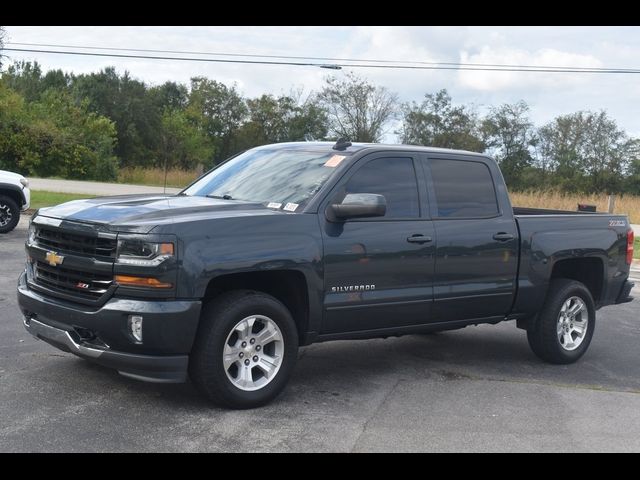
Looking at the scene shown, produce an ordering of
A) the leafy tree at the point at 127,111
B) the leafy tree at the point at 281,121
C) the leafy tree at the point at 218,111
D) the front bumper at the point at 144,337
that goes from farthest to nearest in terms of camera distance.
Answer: the leafy tree at the point at 127,111 < the leafy tree at the point at 218,111 < the leafy tree at the point at 281,121 < the front bumper at the point at 144,337

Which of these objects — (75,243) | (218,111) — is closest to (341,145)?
(75,243)

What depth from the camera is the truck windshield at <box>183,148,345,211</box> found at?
611cm

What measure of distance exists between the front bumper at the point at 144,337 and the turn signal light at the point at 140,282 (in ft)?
0.33

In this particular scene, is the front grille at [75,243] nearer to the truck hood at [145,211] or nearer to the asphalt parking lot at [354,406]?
the truck hood at [145,211]

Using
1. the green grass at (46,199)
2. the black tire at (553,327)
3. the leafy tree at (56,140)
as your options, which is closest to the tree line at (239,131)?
the leafy tree at (56,140)

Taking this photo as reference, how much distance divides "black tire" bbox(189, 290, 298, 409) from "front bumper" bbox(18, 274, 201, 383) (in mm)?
128

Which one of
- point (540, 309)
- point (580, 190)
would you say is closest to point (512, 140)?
point (580, 190)

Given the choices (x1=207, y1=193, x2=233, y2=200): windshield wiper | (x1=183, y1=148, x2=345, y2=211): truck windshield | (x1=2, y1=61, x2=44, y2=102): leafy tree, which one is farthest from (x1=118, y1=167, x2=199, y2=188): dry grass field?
(x1=207, y1=193, x2=233, y2=200): windshield wiper

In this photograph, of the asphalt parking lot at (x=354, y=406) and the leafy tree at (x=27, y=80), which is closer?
the asphalt parking lot at (x=354, y=406)

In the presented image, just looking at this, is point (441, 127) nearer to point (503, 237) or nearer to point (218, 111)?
→ point (218, 111)

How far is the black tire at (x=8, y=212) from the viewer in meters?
15.4

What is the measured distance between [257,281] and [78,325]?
1.27 metres

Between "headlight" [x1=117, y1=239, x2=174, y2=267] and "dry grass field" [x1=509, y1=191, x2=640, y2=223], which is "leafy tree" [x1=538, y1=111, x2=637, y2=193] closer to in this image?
"dry grass field" [x1=509, y1=191, x2=640, y2=223]
